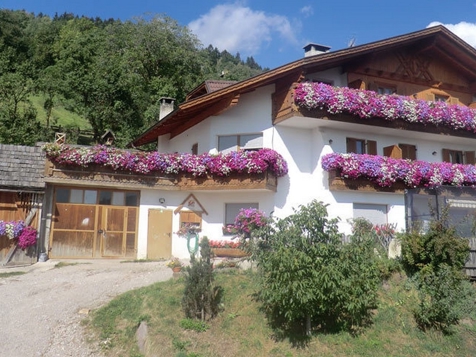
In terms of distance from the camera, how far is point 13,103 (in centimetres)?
2908

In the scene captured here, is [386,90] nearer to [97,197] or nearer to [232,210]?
[232,210]

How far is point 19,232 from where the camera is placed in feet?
52.2

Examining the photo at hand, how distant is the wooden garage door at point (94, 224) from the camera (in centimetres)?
1711

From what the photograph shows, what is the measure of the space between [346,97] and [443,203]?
5423 mm

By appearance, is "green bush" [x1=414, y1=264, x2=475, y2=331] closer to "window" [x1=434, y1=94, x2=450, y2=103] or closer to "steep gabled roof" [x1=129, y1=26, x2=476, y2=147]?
"steep gabled roof" [x1=129, y1=26, x2=476, y2=147]

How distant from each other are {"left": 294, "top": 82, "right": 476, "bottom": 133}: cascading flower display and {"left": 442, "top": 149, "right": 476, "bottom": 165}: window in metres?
1.53

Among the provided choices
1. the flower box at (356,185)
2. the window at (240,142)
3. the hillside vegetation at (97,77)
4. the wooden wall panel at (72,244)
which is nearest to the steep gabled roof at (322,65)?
the window at (240,142)

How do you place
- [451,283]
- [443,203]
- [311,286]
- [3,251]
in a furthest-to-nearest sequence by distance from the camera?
[3,251] < [443,203] < [451,283] < [311,286]

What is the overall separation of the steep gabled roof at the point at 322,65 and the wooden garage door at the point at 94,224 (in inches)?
170

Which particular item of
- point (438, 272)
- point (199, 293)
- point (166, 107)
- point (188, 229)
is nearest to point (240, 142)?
point (188, 229)

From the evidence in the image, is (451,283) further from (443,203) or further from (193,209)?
(193,209)

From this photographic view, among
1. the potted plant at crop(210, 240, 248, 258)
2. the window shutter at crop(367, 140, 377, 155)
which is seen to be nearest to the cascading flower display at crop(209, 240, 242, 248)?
the potted plant at crop(210, 240, 248, 258)

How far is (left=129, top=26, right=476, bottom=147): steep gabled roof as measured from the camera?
16.9 metres

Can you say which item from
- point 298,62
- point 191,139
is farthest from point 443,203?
point 191,139
